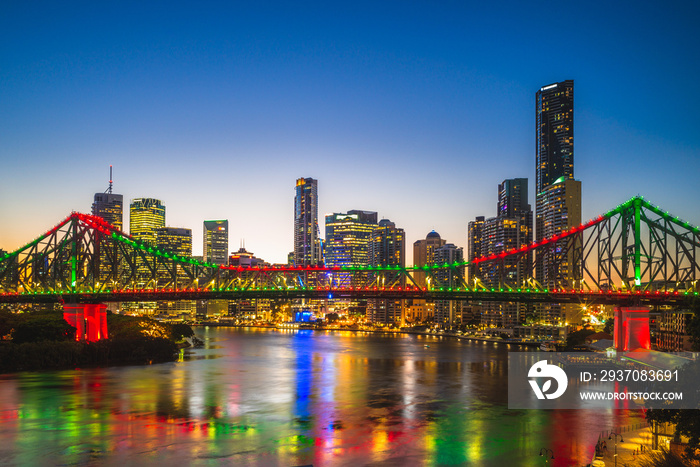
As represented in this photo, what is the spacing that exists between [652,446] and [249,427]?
71.4 feet

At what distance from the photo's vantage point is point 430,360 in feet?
281

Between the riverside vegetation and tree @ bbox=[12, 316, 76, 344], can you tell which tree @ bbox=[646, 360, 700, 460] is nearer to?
the riverside vegetation

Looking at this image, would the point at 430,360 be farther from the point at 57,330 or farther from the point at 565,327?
the point at 565,327

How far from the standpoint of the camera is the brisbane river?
32438 millimetres

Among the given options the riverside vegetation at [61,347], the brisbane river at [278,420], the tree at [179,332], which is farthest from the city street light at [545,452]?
the tree at [179,332]

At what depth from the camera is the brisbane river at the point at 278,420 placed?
32438mm

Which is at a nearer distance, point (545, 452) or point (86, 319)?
point (545, 452)

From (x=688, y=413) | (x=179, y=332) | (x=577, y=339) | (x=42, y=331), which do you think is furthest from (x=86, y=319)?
(x=688, y=413)

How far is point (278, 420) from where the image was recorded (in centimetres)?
4175

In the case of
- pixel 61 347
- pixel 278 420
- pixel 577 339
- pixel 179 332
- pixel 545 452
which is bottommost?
pixel 577 339

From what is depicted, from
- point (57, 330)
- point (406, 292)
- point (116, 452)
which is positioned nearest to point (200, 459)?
point (116, 452)

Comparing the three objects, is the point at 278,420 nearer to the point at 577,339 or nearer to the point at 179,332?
the point at 577,339

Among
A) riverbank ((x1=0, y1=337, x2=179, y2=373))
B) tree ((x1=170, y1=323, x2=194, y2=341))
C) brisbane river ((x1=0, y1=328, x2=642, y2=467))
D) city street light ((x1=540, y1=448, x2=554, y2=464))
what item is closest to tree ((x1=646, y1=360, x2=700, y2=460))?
brisbane river ((x1=0, y1=328, x2=642, y2=467))

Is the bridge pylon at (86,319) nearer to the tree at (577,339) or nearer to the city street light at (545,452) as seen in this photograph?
the city street light at (545,452)
